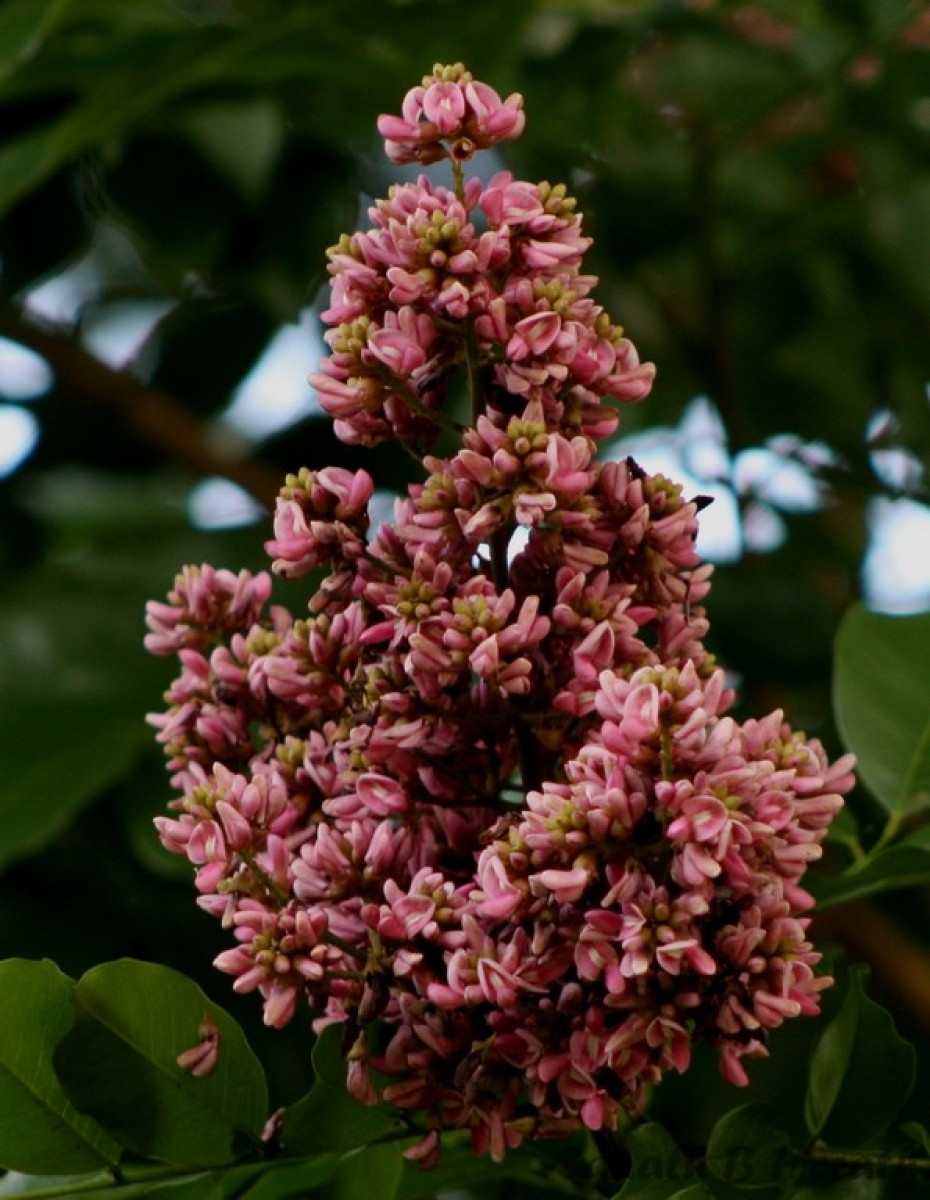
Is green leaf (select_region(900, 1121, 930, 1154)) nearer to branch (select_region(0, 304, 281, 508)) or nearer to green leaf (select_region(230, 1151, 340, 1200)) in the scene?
green leaf (select_region(230, 1151, 340, 1200))

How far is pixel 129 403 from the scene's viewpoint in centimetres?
127

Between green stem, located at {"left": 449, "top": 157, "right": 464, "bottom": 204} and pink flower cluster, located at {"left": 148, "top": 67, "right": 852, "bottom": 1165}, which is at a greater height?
green stem, located at {"left": 449, "top": 157, "right": 464, "bottom": 204}

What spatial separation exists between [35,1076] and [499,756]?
17 centimetres

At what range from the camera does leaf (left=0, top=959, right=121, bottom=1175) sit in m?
0.52

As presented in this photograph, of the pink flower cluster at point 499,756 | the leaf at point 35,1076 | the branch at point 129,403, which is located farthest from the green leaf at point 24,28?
the leaf at point 35,1076

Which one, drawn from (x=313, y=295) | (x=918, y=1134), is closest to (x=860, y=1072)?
(x=918, y=1134)

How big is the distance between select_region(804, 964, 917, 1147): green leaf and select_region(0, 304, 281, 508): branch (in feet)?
2.45

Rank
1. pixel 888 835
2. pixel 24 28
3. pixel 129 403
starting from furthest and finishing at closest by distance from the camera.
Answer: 1. pixel 129 403
2. pixel 24 28
3. pixel 888 835

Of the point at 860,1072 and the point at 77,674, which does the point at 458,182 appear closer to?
the point at 860,1072

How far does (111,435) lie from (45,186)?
0.67 feet

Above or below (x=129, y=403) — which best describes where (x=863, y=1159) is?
above

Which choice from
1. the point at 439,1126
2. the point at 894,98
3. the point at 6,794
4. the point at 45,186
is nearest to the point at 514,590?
the point at 439,1126

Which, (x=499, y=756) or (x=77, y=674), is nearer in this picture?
(x=499, y=756)

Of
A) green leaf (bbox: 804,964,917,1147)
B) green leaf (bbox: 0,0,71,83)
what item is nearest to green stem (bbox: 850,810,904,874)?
green leaf (bbox: 804,964,917,1147)
